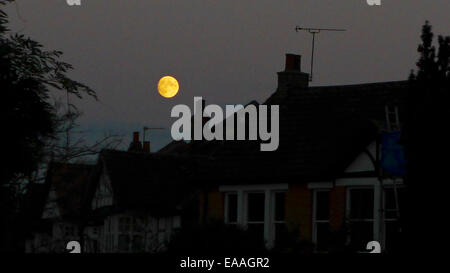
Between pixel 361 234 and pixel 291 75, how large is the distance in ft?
34.3

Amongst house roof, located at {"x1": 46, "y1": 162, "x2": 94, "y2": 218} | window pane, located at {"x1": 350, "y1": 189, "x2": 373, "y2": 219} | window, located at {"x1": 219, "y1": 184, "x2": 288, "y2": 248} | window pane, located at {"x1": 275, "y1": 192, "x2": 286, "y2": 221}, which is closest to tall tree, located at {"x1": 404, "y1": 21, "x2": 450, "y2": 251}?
window pane, located at {"x1": 350, "y1": 189, "x2": 373, "y2": 219}

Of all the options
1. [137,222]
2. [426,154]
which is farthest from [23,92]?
[137,222]

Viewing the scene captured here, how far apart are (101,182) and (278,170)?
17.7 meters

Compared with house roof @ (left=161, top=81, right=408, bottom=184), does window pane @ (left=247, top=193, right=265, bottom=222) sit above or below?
below

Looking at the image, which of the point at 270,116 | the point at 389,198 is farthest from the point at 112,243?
the point at 389,198

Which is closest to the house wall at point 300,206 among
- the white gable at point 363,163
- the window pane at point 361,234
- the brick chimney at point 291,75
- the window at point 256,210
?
the window at point 256,210

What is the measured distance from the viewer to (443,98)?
66.9 ft

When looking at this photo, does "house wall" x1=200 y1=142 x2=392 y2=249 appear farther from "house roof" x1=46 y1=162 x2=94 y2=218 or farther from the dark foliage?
the dark foliage

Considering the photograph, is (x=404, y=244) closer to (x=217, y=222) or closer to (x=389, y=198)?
(x=217, y=222)

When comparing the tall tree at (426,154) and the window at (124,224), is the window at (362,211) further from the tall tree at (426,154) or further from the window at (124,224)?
the window at (124,224)

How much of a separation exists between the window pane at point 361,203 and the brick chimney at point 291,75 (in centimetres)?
796

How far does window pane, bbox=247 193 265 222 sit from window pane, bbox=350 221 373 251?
486cm

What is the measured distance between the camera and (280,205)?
40.0 m

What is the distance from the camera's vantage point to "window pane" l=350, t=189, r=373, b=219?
1453 inches
